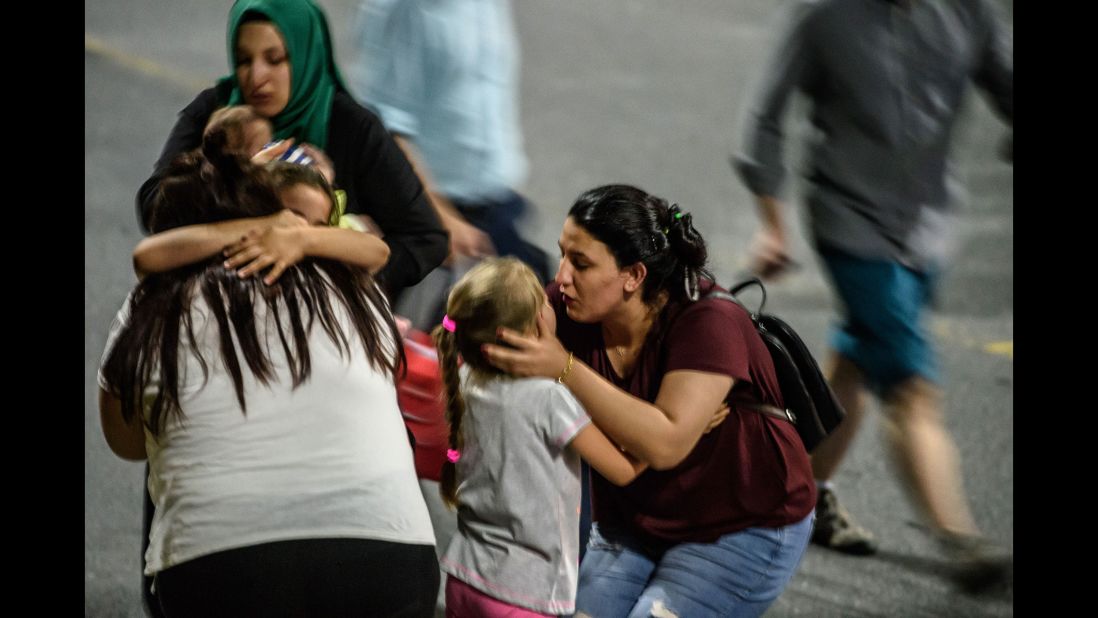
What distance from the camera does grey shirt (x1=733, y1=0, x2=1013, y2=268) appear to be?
12.1 ft

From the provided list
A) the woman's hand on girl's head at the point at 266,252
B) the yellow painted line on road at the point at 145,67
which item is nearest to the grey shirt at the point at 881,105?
the woman's hand on girl's head at the point at 266,252

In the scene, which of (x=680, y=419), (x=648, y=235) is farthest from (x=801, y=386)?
(x=648, y=235)

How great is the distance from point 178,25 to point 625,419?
6668 millimetres

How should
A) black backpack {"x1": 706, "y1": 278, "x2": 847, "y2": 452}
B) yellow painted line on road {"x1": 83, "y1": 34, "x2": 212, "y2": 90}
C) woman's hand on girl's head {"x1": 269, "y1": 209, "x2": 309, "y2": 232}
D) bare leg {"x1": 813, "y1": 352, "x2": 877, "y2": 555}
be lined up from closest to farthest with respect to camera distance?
woman's hand on girl's head {"x1": 269, "y1": 209, "x2": 309, "y2": 232}
black backpack {"x1": 706, "y1": 278, "x2": 847, "y2": 452}
bare leg {"x1": 813, "y1": 352, "x2": 877, "y2": 555}
yellow painted line on road {"x1": 83, "y1": 34, "x2": 212, "y2": 90}

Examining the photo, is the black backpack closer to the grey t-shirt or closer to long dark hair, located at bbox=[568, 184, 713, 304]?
long dark hair, located at bbox=[568, 184, 713, 304]

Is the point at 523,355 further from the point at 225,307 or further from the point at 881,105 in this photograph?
the point at 881,105

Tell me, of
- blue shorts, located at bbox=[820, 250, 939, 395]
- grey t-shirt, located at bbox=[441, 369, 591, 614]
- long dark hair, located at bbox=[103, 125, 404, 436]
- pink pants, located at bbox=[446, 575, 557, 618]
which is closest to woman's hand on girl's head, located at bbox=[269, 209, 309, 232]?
long dark hair, located at bbox=[103, 125, 404, 436]

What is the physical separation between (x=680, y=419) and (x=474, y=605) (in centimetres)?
57

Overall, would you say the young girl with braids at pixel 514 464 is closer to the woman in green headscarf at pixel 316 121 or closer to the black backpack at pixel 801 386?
the woman in green headscarf at pixel 316 121

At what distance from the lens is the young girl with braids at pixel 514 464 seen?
2.65 meters

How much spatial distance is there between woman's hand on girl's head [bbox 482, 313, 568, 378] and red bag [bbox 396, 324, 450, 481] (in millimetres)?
275

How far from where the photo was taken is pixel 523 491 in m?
2.66
